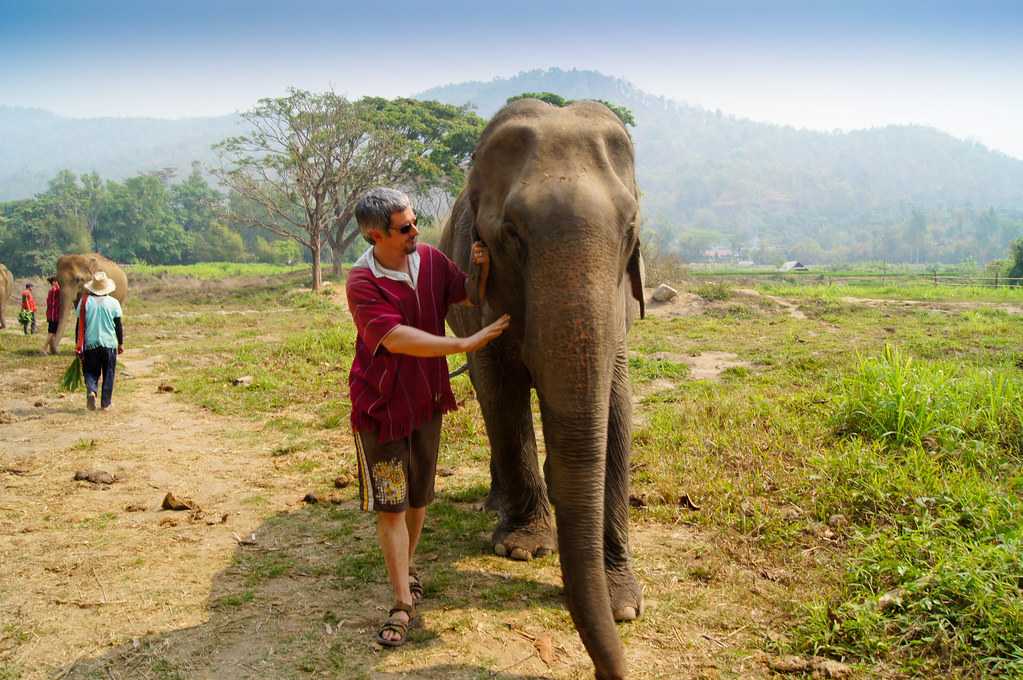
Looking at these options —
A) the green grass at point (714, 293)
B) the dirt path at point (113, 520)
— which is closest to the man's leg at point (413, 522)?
the dirt path at point (113, 520)

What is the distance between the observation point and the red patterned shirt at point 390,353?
347 centimetres

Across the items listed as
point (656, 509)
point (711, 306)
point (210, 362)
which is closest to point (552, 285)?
point (656, 509)

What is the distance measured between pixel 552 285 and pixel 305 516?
140 inches

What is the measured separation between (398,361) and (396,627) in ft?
4.48

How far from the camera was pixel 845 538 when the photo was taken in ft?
15.3

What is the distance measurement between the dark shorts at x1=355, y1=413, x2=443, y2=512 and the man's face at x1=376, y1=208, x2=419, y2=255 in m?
0.94

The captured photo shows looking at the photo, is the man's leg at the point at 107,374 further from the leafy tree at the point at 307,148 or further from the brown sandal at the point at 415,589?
the leafy tree at the point at 307,148

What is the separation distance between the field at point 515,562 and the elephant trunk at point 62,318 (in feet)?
20.0

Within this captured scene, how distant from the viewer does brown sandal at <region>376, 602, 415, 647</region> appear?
3.62 m

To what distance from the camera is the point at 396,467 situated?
3.63m

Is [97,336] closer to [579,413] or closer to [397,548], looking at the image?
[397,548]

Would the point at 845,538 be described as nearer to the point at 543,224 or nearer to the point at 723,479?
the point at 723,479

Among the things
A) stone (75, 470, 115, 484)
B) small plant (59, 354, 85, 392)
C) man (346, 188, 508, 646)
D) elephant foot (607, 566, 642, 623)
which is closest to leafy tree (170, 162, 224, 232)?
small plant (59, 354, 85, 392)

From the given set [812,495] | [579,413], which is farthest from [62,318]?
[579,413]
